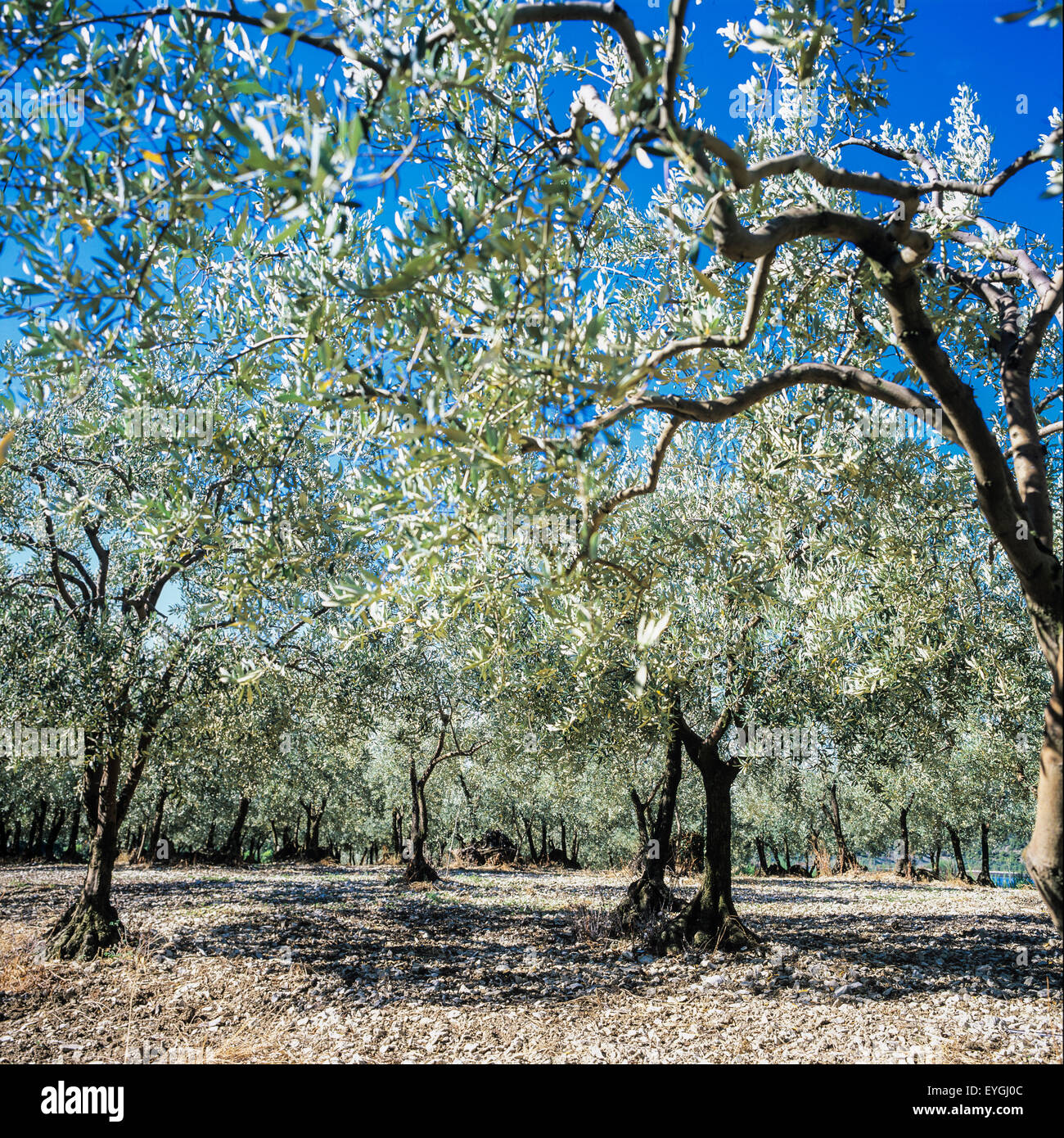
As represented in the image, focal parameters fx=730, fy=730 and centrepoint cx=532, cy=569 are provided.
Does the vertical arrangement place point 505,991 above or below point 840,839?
above

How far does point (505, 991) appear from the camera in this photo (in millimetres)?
9953

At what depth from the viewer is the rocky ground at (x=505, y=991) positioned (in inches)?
303

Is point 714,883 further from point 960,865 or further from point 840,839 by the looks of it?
point 960,865

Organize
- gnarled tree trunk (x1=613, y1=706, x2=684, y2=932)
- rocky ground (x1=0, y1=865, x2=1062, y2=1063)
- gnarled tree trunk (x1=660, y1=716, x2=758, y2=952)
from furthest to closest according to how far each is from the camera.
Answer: gnarled tree trunk (x1=613, y1=706, x2=684, y2=932) < gnarled tree trunk (x1=660, y1=716, x2=758, y2=952) < rocky ground (x1=0, y1=865, x2=1062, y2=1063)

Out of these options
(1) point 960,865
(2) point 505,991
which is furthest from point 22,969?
(1) point 960,865

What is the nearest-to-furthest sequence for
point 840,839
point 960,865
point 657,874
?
point 657,874 → point 840,839 → point 960,865

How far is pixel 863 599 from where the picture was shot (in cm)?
735

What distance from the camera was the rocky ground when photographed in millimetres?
7688

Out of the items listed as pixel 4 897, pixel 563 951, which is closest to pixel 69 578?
pixel 563 951

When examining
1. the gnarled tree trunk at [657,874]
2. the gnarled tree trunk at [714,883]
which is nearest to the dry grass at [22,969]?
the gnarled tree trunk at [657,874]

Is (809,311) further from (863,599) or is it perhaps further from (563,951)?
(563,951)

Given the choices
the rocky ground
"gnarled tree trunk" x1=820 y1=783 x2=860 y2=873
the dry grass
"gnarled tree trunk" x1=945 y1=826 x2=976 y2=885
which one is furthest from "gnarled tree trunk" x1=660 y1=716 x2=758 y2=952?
"gnarled tree trunk" x1=945 y1=826 x2=976 y2=885

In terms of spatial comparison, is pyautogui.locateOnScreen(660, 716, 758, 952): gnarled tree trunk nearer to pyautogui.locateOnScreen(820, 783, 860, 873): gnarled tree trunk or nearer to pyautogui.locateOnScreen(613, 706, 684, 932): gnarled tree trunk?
pyautogui.locateOnScreen(613, 706, 684, 932): gnarled tree trunk

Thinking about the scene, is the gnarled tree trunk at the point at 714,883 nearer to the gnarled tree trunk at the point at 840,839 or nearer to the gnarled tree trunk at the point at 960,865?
the gnarled tree trunk at the point at 840,839
